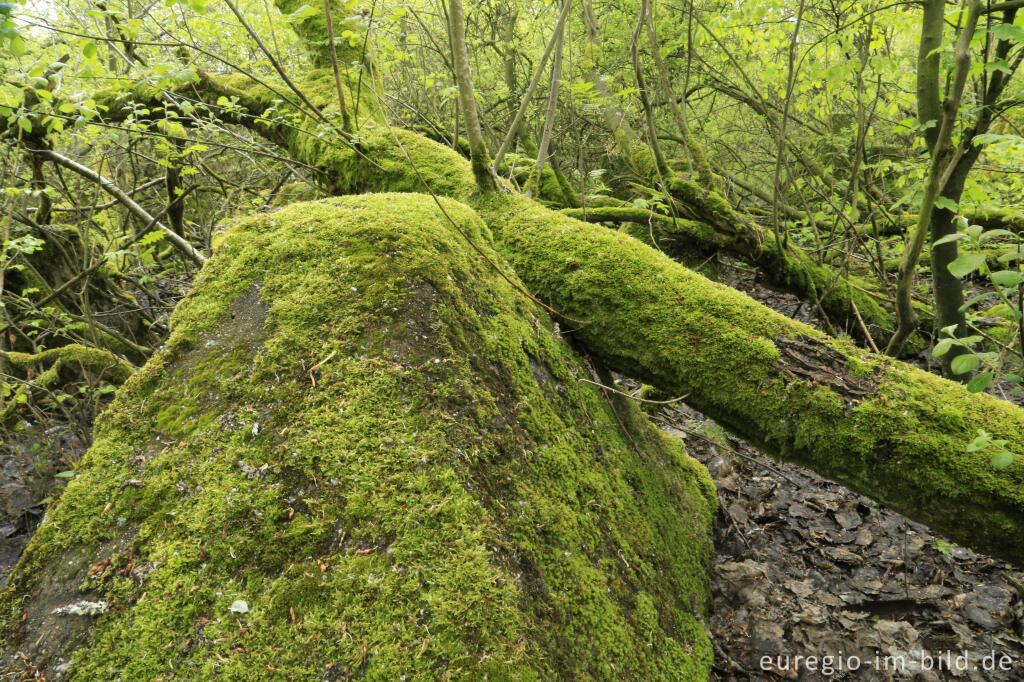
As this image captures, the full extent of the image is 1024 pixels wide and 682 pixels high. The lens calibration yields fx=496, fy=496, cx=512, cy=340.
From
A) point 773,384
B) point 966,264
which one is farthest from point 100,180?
point 966,264

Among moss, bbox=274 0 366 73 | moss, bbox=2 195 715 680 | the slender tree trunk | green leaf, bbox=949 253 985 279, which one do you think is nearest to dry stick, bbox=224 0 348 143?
the slender tree trunk

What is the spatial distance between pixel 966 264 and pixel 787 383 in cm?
102

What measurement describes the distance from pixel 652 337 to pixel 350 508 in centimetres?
193

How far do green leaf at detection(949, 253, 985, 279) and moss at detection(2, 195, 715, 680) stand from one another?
1.71 meters

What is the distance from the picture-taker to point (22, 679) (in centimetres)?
141

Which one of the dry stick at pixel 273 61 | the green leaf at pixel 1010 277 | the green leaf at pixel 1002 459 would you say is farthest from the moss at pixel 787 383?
the dry stick at pixel 273 61

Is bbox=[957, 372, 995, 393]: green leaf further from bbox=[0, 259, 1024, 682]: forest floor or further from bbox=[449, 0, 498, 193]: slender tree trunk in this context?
bbox=[449, 0, 498, 193]: slender tree trunk

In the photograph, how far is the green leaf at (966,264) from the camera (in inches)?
66.9

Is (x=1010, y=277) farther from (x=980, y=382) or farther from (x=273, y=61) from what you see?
(x=273, y=61)

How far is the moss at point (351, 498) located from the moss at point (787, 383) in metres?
0.57

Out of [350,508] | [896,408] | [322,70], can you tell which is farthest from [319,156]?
[896,408]

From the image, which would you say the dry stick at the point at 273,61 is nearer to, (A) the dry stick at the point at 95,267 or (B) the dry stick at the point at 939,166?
(A) the dry stick at the point at 95,267

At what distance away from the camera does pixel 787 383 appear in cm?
264

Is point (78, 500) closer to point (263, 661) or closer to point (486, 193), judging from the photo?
point (263, 661)
